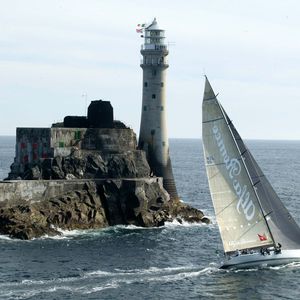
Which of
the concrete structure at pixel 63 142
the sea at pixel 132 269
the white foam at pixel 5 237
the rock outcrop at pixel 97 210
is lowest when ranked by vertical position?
the sea at pixel 132 269

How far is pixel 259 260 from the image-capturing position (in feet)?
184

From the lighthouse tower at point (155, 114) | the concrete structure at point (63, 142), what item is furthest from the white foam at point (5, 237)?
the lighthouse tower at point (155, 114)

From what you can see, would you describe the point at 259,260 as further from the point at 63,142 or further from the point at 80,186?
the point at 63,142

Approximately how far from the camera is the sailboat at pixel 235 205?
56.1 m

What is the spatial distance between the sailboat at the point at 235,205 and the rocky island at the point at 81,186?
19.6m

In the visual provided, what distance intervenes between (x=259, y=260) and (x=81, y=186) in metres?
26.4

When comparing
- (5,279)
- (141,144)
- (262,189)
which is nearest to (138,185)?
(141,144)

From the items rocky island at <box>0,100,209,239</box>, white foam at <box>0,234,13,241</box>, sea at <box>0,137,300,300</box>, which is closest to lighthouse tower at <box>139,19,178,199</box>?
rocky island at <box>0,100,209,239</box>

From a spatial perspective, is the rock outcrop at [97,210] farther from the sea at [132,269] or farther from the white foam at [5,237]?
the sea at [132,269]

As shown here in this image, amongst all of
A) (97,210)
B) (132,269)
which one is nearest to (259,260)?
(132,269)

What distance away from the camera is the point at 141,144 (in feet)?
291

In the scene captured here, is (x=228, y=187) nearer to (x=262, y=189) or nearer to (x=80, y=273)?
(x=262, y=189)

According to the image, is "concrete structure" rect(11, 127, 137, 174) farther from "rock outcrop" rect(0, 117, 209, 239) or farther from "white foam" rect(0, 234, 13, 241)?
"white foam" rect(0, 234, 13, 241)

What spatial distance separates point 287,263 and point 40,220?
24.5m
